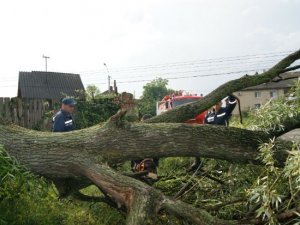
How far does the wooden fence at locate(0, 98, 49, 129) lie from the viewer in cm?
1295

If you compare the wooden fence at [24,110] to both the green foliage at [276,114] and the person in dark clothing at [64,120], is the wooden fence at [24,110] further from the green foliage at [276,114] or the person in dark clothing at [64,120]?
the green foliage at [276,114]

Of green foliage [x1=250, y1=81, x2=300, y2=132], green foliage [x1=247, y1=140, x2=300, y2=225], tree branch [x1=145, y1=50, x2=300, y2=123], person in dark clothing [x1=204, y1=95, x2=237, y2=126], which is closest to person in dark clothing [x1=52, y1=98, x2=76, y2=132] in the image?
person in dark clothing [x1=204, y1=95, x2=237, y2=126]

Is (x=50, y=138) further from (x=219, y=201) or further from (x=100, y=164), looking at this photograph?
(x=219, y=201)

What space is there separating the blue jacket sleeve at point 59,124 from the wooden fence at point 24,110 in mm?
5965

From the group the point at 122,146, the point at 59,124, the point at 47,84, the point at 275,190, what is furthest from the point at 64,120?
the point at 47,84

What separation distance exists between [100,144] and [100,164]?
0.25 m

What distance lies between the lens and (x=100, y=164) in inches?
156

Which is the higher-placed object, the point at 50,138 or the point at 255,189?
the point at 50,138

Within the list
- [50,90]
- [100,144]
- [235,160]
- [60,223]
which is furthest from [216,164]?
[50,90]

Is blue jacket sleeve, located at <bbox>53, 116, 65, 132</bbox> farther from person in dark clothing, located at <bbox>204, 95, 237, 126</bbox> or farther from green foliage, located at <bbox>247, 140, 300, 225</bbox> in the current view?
green foliage, located at <bbox>247, 140, 300, 225</bbox>

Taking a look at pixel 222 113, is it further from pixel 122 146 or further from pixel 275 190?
pixel 275 190

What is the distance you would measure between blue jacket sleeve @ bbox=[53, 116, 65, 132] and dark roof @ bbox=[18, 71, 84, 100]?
3139 centimetres

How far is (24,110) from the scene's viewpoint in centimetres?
1346

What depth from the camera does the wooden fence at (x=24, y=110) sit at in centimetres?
1295
